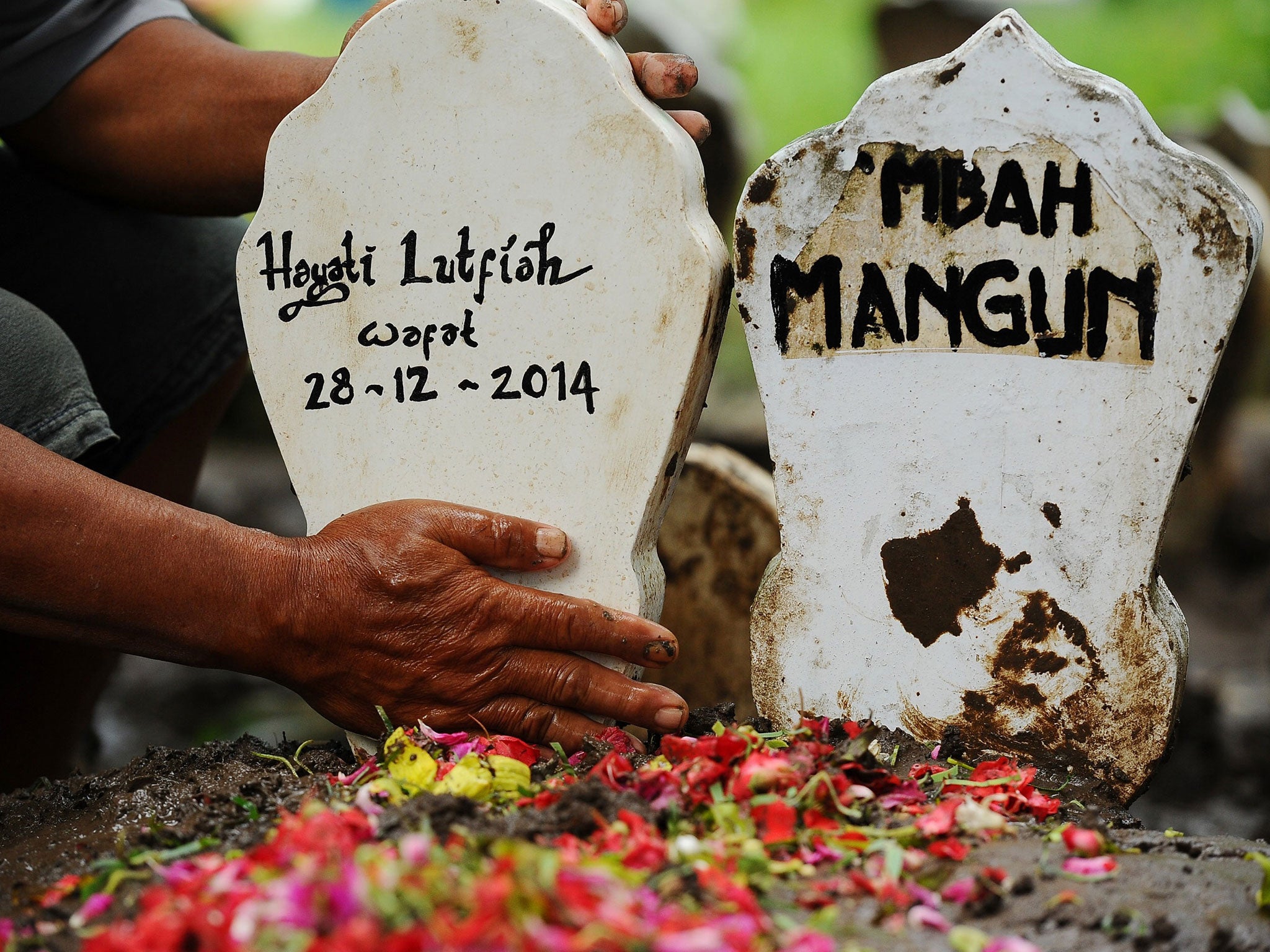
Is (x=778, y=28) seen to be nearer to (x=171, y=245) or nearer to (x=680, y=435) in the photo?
(x=171, y=245)

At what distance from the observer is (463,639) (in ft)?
4.66

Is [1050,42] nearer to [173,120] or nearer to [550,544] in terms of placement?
[173,120]

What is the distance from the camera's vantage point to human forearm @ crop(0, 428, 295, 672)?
135cm

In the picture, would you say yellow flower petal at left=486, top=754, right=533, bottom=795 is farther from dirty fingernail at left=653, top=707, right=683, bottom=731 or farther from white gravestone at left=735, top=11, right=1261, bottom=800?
white gravestone at left=735, top=11, right=1261, bottom=800

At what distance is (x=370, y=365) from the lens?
1.60m

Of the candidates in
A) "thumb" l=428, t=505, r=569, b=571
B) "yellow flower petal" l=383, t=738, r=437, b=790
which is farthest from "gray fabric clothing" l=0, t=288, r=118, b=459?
"yellow flower petal" l=383, t=738, r=437, b=790

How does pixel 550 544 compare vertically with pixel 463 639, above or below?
above

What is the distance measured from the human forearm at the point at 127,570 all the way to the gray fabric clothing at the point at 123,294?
→ 60 cm

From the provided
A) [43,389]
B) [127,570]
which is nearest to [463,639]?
[127,570]

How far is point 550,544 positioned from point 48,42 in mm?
1291

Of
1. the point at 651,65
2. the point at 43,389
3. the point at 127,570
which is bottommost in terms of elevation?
the point at 127,570

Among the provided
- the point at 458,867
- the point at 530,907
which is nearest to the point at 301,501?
the point at 458,867

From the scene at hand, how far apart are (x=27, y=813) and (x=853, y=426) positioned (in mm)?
1115

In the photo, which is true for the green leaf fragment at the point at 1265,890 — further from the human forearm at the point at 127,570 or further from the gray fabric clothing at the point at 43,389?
the gray fabric clothing at the point at 43,389
